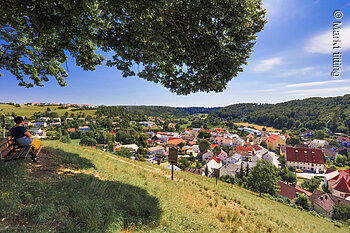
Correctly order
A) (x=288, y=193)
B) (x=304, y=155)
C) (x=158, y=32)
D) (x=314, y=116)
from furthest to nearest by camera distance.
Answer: (x=314, y=116), (x=304, y=155), (x=288, y=193), (x=158, y=32)

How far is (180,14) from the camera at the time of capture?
436 cm

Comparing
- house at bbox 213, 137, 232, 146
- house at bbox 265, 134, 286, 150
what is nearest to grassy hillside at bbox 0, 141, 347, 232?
house at bbox 213, 137, 232, 146

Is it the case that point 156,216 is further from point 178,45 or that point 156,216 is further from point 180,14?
point 180,14

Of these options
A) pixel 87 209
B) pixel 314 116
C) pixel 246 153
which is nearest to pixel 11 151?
pixel 87 209

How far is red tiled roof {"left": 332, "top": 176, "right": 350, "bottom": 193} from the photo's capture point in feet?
112

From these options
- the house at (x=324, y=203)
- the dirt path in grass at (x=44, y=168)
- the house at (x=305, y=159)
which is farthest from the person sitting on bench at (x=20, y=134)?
the house at (x=305, y=159)

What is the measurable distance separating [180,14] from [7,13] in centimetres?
Result: 533

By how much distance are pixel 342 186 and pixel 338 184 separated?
70 centimetres

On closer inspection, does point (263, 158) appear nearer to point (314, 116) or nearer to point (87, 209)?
point (87, 209)

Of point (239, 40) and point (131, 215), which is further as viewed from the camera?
point (239, 40)

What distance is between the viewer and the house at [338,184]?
112 ft

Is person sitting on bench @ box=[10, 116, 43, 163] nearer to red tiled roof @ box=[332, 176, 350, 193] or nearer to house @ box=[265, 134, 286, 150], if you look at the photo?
red tiled roof @ box=[332, 176, 350, 193]

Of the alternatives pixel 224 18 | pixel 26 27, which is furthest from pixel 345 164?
pixel 26 27

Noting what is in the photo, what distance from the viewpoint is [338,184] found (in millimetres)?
35469
